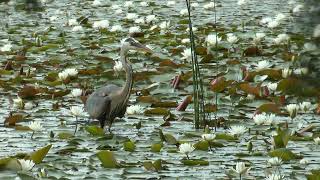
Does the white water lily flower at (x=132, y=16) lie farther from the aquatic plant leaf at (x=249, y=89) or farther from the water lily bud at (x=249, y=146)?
the water lily bud at (x=249, y=146)

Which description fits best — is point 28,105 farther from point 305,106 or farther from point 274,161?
point 274,161

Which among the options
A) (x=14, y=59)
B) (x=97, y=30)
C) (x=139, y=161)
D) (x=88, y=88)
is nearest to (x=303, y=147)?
(x=139, y=161)

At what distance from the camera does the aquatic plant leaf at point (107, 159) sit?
550 cm

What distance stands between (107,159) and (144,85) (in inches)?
119

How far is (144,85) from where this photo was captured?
27.9 ft

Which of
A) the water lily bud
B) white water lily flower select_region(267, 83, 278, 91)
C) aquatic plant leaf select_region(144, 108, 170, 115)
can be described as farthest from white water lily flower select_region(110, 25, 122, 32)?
the water lily bud

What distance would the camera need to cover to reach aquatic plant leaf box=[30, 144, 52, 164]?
5.51 metres

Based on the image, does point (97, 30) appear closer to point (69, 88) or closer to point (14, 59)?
point (14, 59)

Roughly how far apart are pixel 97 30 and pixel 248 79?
13.3 ft

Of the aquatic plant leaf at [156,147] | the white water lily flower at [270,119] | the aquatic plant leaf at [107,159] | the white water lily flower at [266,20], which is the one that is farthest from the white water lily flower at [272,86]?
the white water lily flower at [266,20]

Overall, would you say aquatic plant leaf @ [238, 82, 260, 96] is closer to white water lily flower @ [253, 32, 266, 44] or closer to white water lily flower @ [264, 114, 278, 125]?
white water lily flower @ [264, 114, 278, 125]

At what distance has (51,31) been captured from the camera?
38.7ft

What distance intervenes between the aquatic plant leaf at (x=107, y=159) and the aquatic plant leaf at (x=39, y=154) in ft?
1.03

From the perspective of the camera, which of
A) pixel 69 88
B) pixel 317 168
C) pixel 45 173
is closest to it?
pixel 45 173
